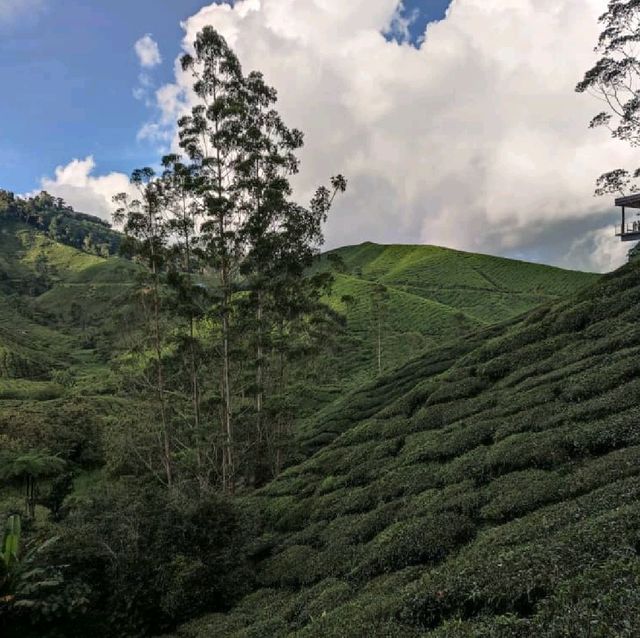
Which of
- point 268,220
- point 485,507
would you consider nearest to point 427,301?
point 268,220

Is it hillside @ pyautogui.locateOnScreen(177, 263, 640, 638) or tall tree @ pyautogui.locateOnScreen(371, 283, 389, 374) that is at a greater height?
tall tree @ pyautogui.locateOnScreen(371, 283, 389, 374)

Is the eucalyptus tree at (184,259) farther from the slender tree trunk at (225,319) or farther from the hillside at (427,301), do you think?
the hillside at (427,301)

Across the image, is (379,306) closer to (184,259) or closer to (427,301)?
(427,301)

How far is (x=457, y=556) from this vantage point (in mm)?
11945

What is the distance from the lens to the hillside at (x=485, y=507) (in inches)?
317

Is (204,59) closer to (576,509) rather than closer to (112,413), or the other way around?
(576,509)

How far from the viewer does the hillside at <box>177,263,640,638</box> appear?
806cm

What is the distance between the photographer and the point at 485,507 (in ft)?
45.8

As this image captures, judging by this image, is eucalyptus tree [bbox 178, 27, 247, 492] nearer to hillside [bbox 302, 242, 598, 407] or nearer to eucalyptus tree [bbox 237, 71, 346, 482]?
eucalyptus tree [bbox 237, 71, 346, 482]

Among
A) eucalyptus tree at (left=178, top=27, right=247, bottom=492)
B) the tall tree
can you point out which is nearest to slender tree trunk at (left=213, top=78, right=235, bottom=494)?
eucalyptus tree at (left=178, top=27, right=247, bottom=492)

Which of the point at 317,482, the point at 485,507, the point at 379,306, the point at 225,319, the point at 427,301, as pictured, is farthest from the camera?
the point at 427,301

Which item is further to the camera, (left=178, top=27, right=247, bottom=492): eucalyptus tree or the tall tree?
the tall tree

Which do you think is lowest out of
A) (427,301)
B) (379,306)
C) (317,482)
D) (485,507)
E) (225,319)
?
(317,482)

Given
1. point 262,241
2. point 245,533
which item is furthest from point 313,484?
point 262,241
